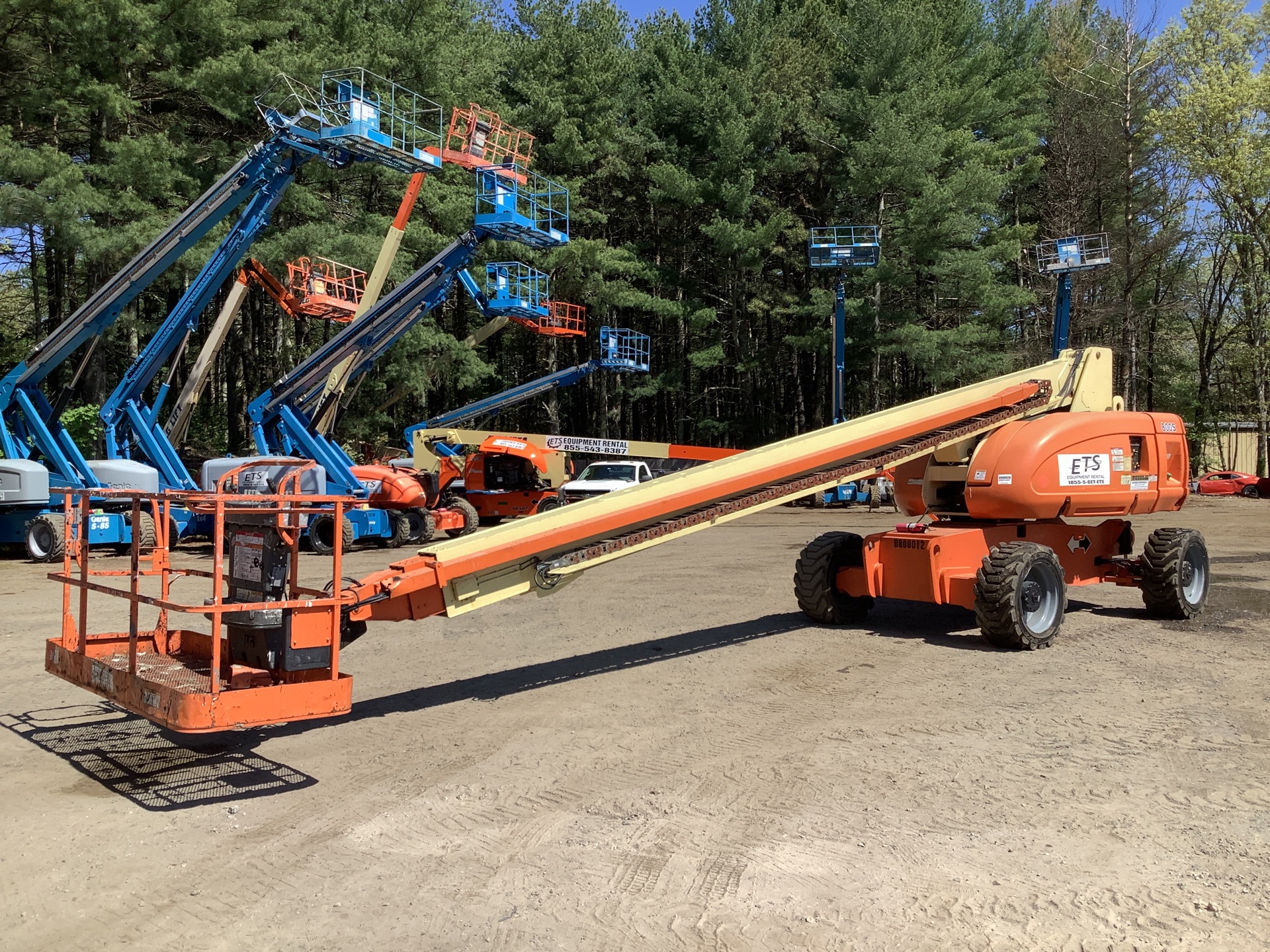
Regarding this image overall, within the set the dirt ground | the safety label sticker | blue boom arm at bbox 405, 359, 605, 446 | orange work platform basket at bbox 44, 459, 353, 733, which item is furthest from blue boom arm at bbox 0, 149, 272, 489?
orange work platform basket at bbox 44, 459, 353, 733

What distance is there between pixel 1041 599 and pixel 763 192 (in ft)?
127

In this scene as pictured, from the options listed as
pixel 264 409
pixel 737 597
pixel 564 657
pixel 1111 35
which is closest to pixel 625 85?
pixel 1111 35

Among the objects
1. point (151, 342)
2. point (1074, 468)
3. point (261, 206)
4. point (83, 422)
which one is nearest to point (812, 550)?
point (1074, 468)

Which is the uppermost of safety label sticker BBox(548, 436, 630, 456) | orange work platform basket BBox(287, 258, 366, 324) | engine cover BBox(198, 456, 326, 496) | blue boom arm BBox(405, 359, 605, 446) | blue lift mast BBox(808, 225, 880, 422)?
blue lift mast BBox(808, 225, 880, 422)

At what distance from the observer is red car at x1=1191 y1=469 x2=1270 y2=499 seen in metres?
35.8

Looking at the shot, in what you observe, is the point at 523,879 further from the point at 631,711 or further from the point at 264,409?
the point at 264,409

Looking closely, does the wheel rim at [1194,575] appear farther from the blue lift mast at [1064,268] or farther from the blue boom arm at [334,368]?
the blue boom arm at [334,368]

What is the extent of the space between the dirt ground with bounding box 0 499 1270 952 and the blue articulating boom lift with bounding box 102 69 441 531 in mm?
11537

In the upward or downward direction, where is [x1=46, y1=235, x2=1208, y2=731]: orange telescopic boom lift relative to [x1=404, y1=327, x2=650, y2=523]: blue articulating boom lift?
downward

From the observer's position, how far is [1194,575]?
11703mm

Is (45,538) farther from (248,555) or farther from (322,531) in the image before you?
(248,555)

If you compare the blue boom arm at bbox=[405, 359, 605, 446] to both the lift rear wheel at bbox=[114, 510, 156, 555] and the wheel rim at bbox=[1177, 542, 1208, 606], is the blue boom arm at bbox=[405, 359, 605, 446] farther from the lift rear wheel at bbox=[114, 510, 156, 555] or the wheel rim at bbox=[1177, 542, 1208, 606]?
the wheel rim at bbox=[1177, 542, 1208, 606]

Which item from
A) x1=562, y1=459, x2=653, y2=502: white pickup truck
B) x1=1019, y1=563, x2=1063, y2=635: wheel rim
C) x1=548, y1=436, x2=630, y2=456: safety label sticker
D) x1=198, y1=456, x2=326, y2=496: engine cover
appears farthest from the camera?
x1=548, y1=436, x2=630, y2=456: safety label sticker

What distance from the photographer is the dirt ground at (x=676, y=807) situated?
4.38m
